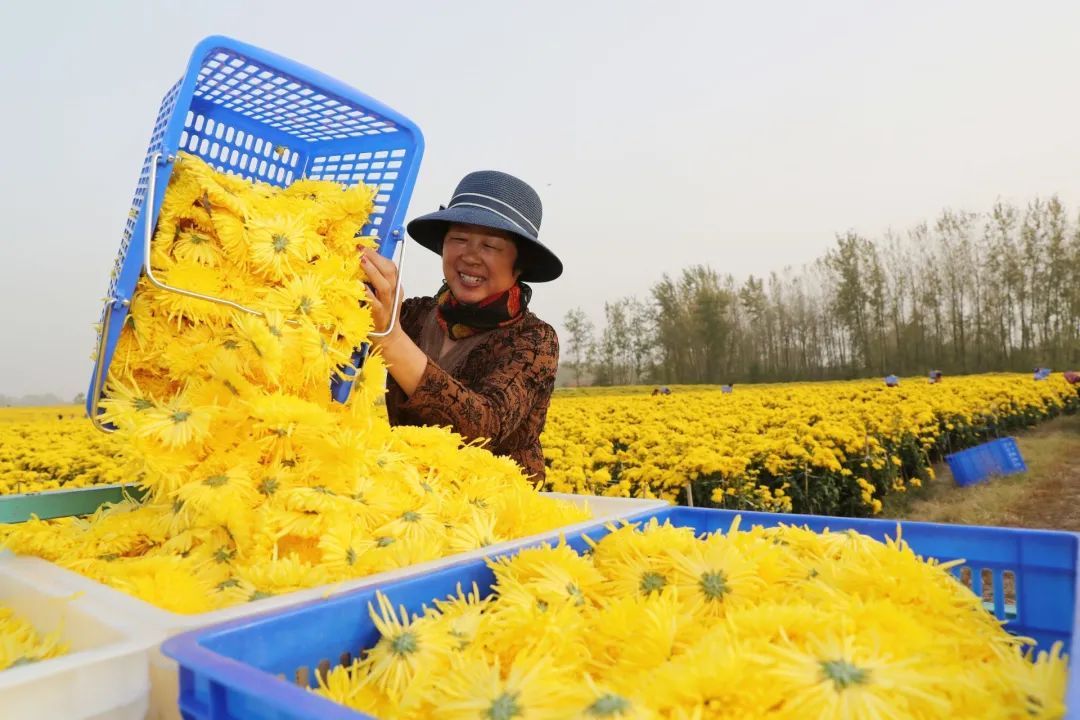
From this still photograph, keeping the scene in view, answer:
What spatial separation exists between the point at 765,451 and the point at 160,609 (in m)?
6.44

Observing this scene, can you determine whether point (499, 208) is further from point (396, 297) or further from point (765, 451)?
point (765, 451)

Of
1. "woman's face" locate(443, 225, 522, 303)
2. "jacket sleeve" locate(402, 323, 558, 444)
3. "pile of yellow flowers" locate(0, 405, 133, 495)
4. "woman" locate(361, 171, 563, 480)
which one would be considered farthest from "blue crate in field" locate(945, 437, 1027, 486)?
"pile of yellow flowers" locate(0, 405, 133, 495)

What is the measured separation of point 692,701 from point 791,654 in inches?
4.5

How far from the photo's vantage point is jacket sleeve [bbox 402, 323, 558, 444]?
207 cm

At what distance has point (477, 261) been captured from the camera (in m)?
2.59

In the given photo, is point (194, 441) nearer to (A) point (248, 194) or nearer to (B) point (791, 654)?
(A) point (248, 194)

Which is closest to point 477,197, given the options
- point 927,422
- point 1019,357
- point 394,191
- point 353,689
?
point 394,191

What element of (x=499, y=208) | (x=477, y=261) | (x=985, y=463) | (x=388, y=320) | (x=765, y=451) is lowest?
(x=985, y=463)

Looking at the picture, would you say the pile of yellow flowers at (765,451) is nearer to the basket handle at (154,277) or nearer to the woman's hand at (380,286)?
the woman's hand at (380,286)

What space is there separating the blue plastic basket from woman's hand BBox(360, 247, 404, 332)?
4.4 inches

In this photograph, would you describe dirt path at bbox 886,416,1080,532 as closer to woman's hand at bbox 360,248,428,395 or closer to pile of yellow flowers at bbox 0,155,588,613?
woman's hand at bbox 360,248,428,395

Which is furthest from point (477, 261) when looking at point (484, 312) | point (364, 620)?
point (364, 620)

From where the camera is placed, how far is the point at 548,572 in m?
1.04

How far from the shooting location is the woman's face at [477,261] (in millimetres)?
2582
